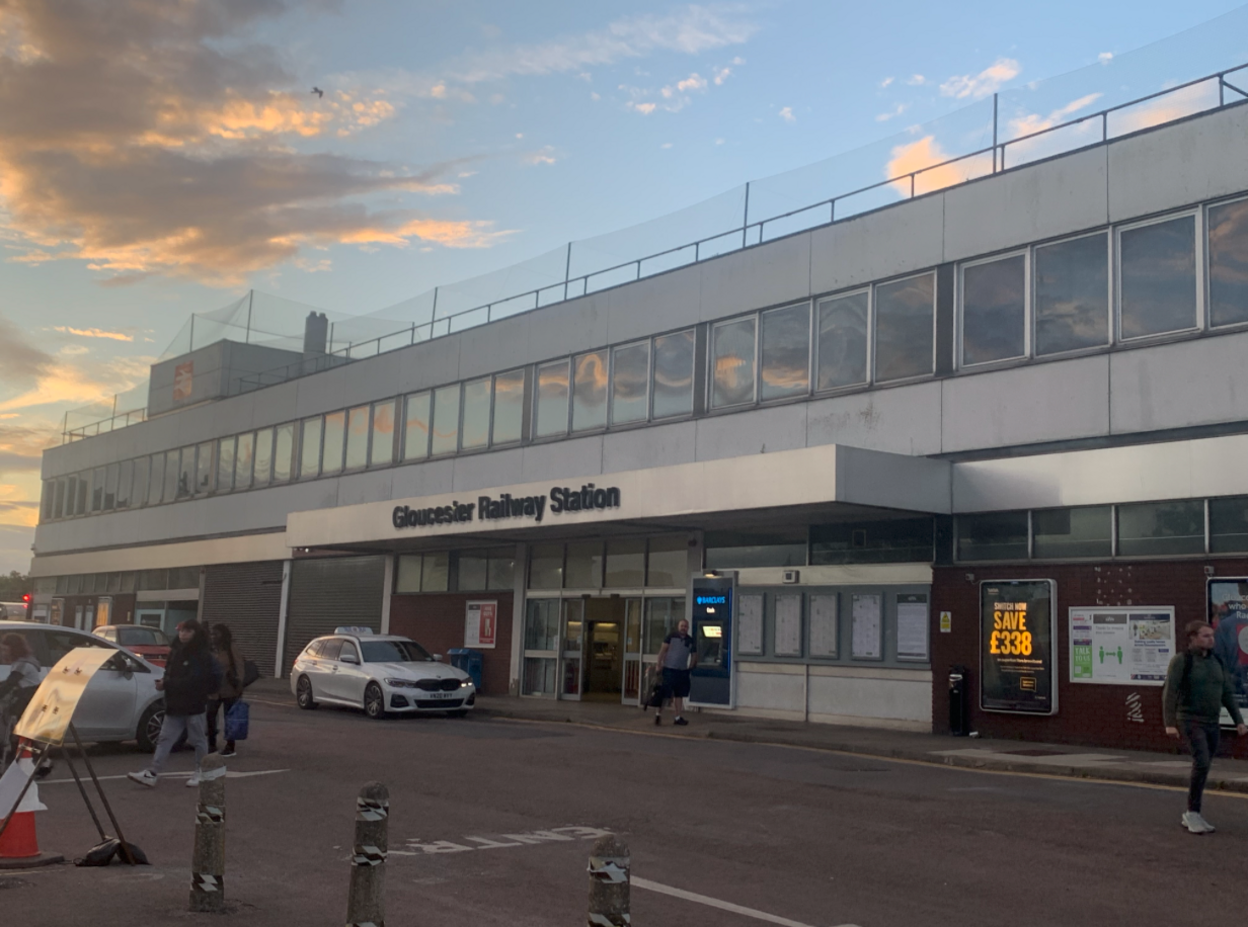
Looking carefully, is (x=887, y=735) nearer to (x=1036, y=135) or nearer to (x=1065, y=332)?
(x=1065, y=332)

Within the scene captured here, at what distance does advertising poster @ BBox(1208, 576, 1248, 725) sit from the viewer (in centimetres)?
1585

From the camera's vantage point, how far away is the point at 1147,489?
1708cm

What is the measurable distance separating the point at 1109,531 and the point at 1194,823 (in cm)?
813

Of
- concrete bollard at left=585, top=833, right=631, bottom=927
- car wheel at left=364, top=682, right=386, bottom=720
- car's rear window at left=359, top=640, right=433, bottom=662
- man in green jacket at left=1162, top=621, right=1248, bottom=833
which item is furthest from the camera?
car's rear window at left=359, top=640, right=433, bottom=662

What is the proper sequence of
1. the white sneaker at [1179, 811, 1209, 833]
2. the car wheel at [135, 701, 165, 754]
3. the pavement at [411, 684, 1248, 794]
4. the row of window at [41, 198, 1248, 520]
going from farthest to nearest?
the row of window at [41, 198, 1248, 520]
the car wheel at [135, 701, 165, 754]
the pavement at [411, 684, 1248, 794]
the white sneaker at [1179, 811, 1209, 833]

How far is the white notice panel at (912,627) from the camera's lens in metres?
19.7

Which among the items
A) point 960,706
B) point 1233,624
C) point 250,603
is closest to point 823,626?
point 960,706

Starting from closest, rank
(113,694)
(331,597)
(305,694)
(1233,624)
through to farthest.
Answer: (113,694) < (1233,624) < (305,694) < (331,597)

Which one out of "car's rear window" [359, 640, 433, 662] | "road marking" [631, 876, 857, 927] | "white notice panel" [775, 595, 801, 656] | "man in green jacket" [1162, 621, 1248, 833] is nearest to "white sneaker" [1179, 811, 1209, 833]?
"man in green jacket" [1162, 621, 1248, 833]

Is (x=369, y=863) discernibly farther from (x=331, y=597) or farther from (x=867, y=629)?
(x=331, y=597)

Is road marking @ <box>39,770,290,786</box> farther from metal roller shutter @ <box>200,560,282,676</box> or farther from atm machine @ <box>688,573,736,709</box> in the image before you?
metal roller shutter @ <box>200,560,282,676</box>

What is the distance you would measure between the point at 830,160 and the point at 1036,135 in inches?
167

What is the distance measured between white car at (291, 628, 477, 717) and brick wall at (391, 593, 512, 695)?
200 inches

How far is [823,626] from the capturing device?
2122 centimetres
